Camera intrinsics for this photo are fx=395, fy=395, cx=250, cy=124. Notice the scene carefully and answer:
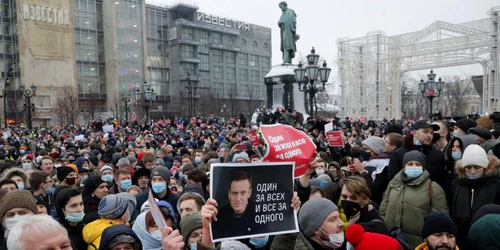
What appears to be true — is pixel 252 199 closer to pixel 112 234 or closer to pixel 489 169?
pixel 112 234

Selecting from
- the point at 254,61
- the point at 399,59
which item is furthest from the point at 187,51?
the point at 399,59

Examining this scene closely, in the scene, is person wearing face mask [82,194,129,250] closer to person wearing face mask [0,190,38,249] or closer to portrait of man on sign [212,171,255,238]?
person wearing face mask [0,190,38,249]

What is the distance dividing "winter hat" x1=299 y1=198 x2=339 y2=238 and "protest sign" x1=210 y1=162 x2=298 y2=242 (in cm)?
25

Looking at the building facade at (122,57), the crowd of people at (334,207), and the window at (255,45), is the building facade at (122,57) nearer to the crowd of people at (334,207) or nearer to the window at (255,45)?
the window at (255,45)

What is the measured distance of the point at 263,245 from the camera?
3314 mm

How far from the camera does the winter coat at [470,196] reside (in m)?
4.21

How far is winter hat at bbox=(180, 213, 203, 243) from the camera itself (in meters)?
3.57

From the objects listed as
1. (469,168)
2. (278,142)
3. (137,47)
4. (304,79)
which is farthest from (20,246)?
(137,47)

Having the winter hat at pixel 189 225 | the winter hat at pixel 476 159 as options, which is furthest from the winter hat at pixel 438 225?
the winter hat at pixel 189 225

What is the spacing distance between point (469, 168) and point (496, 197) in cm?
39

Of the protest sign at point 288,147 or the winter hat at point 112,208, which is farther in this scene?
the winter hat at point 112,208

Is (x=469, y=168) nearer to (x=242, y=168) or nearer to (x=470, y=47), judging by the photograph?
(x=242, y=168)

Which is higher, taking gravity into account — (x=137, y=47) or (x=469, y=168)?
(x=137, y=47)

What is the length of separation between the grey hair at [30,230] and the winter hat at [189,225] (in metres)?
1.18
